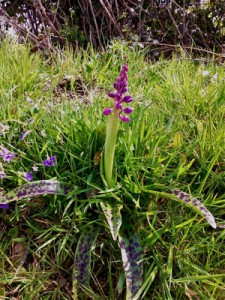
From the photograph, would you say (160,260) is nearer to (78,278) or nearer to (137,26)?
(78,278)

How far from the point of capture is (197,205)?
4.29 feet

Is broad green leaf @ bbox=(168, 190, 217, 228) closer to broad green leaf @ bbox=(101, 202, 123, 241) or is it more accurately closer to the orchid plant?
the orchid plant

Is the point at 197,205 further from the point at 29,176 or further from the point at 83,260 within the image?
the point at 29,176

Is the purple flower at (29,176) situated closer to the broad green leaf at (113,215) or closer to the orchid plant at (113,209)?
the orchid plant at (113,209)

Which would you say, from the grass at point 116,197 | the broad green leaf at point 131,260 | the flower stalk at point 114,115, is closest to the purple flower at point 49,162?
the grass at point 116,197


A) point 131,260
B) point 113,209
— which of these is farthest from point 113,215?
point 131,260

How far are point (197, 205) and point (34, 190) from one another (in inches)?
23.4

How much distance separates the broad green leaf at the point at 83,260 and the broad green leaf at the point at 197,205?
0.33 metres

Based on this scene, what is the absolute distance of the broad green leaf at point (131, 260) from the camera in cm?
123

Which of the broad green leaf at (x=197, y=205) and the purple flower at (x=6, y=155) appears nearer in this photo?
the broad green leaf at (x=197, y=205)

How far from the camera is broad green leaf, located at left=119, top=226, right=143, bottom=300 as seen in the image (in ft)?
4.03

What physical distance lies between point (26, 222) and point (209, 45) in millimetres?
3143

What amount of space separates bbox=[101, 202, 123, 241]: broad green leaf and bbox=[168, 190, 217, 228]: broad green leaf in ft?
0.71

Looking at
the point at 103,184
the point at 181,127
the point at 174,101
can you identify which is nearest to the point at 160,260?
the point at 103,184
